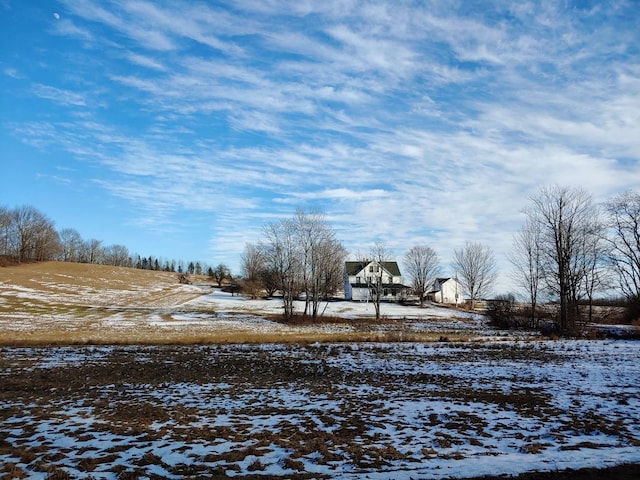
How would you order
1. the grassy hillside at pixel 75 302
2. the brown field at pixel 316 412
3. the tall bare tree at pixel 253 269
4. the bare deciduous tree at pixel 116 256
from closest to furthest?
the brown field at pixel 316 412, the grassy hillside at pixel 75 302, the tall bare tree at pixel 253 269, the bare deciduous tree at pixel 116 256

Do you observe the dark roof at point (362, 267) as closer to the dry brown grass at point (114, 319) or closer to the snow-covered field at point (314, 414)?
the dry brown grass at point (114, 319)

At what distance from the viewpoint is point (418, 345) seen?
25.8 m

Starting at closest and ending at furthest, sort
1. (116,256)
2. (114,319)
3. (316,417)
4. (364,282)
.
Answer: (316,417) → (114,319) → (364,282) → (116,256)

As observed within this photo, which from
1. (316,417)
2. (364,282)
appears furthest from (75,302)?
(316,417)

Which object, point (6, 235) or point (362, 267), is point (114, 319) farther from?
point (6, 235)

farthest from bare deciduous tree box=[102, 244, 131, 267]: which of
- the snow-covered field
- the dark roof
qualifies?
the snow-covered field

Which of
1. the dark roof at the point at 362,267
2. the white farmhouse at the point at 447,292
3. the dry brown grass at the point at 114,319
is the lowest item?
the dry brown grass at the point at 114,319

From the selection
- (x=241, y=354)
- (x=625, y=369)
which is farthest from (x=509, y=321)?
(x=241, y=354)

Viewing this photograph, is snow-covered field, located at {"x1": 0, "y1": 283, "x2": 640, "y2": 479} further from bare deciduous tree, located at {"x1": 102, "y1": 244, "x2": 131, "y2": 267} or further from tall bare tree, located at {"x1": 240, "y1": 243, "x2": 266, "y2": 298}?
bare deciduous tree, located at {"x1": 102, "y1": 244, "x2": 131, "y2": 267}

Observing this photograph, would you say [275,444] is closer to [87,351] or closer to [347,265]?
[87,351]

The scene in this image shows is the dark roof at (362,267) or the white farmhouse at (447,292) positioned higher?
the dark roof at (362,267)

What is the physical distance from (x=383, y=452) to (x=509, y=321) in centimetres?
4402

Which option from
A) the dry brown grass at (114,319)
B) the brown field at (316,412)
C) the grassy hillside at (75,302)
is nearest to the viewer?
the brown field at (316,412)

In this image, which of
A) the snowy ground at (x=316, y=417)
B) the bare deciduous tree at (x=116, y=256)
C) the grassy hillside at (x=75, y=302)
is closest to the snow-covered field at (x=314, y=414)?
the snowy ground at (x=316, y=417)
